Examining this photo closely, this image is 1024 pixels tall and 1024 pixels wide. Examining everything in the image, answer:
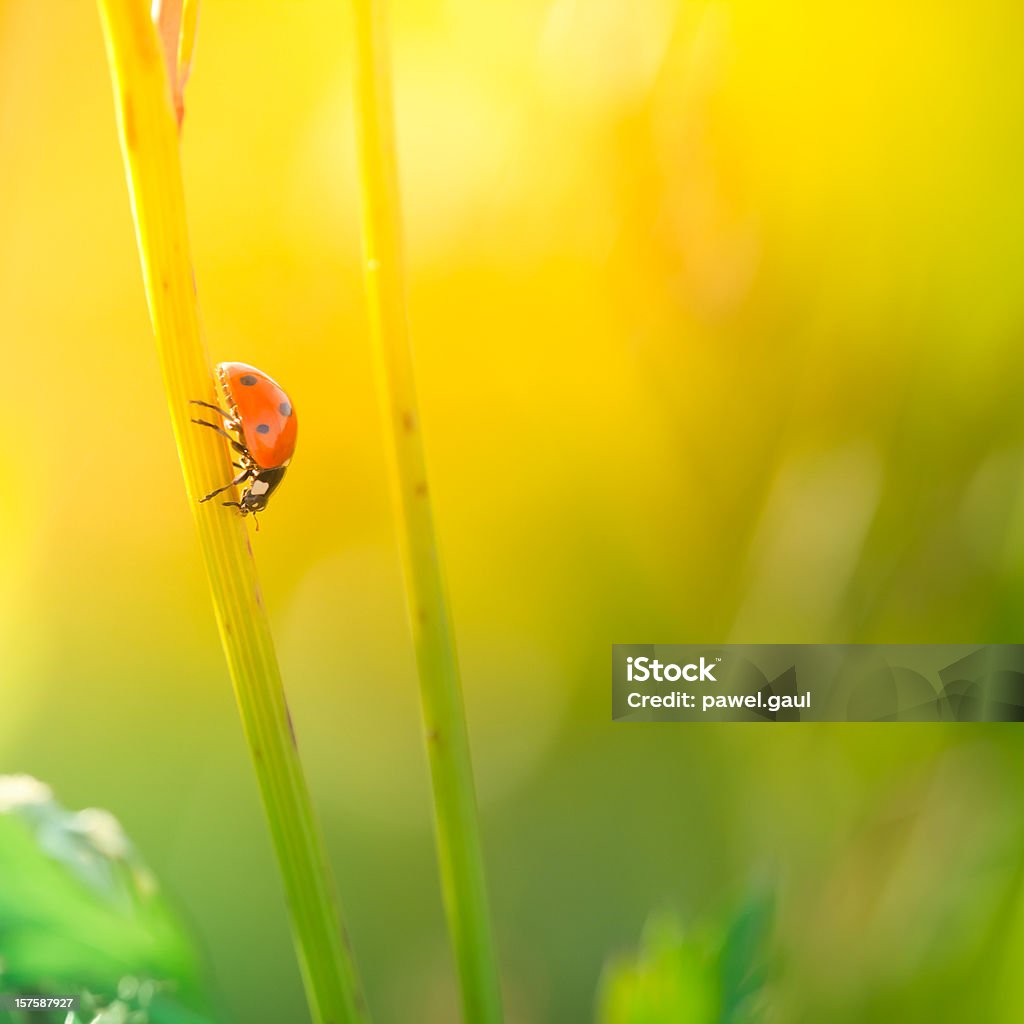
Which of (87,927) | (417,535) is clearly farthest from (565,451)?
(87,927)

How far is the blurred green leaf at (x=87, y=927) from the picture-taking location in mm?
574

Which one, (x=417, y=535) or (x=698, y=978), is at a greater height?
(x=417, y=535)

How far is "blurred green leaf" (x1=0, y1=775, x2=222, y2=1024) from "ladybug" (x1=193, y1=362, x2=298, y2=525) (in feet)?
0.83

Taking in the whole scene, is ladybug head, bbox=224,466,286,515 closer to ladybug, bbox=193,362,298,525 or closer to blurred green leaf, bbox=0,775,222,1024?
ladybug, bbox=193,362,298,525

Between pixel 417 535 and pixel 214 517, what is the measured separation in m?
0.13

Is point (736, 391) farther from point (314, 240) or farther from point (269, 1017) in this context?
point (269, 1017)

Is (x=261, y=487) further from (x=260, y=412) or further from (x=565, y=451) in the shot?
(x=565, y=451)

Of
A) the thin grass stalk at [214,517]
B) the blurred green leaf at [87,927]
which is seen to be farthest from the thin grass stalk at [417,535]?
the blurred green leaf at [87,927]

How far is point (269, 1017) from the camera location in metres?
0.69

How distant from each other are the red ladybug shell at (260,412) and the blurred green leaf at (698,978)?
1.32ft

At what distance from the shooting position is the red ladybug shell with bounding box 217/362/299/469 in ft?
1.84

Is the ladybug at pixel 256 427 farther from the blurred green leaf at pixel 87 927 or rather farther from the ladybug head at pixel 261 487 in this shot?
the blurred green leaf at pixel 87 927

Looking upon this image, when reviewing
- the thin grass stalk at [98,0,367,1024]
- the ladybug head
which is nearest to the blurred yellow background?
the ladybug head

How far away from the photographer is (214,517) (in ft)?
1.48
